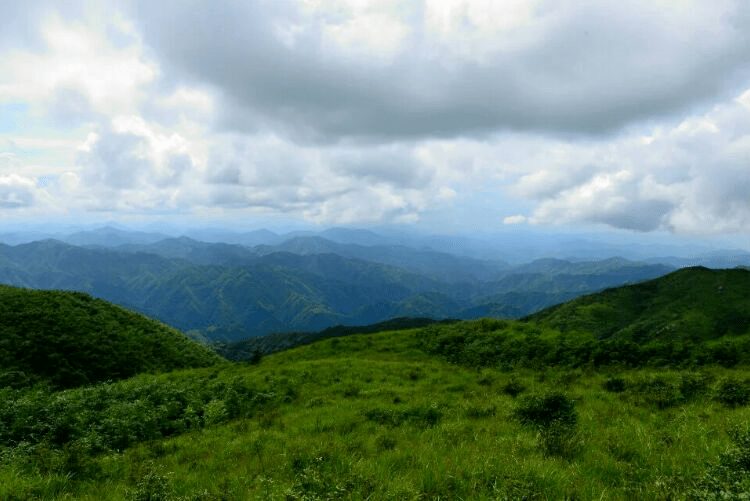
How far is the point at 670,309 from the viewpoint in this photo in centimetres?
13962

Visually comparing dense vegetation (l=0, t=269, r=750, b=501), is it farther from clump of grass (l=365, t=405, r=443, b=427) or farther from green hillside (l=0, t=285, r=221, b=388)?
green hillside (l=0, t=285, r=221, b=388)

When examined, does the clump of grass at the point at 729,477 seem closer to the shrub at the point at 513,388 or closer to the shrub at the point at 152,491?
the shrub at the point at 152,491

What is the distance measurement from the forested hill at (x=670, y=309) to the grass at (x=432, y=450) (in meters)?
115

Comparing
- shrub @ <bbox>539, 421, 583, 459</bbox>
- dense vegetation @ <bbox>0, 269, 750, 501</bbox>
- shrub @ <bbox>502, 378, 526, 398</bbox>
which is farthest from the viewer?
shrub @ <bbox>502, 378, 526, 398</bbox>


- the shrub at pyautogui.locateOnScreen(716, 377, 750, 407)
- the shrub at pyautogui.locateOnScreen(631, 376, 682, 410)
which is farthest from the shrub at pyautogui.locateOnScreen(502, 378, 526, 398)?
the shrub at pyautogui.locateOnScreen(716, 377, 750, 407)

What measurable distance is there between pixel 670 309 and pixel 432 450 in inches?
6617

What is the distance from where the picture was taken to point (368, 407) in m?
15.5

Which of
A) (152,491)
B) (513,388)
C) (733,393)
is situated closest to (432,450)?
(152,491)

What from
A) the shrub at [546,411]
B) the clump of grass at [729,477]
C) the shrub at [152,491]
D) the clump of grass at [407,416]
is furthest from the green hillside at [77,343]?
the clump of grass at [729,477]

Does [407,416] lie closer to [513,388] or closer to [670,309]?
[513,388]

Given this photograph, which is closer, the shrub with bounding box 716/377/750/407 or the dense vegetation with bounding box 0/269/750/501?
the dense vegetation with bounding box 0/269/750/501

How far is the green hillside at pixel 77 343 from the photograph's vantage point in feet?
108

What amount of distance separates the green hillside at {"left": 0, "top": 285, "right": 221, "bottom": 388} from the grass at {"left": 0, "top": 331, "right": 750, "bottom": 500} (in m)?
22.9

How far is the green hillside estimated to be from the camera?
108 feet
